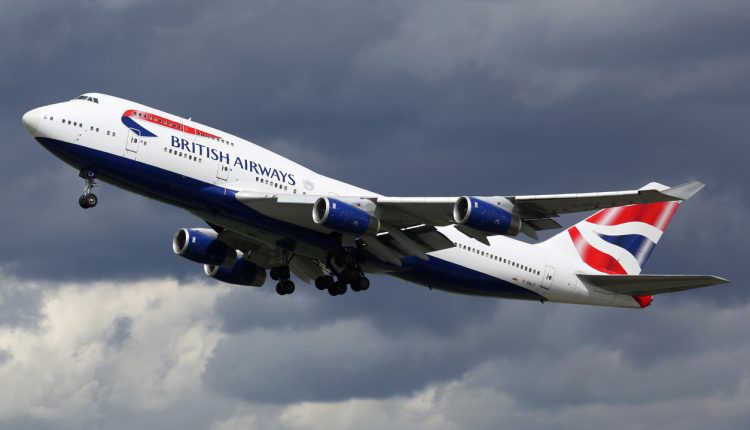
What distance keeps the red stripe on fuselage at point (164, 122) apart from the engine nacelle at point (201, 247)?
9714mm

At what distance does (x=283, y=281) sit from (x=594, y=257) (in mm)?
16636

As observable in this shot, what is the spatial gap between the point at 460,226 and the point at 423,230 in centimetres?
372

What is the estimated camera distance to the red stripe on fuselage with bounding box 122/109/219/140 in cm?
5656

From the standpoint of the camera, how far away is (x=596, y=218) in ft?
238

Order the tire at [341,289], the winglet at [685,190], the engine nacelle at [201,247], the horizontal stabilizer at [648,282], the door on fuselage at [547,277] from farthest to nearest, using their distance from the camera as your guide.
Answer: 1. the door on fuselage at [547,277]
2. the engine nacelle at [201,247]
3. the tire at [341,289]
4. the horizontal stabilizer at [648,282]
5. the winglet at [685,190]

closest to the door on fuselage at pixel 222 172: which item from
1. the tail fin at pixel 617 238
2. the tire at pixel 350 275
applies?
the tire at pixel 350 275

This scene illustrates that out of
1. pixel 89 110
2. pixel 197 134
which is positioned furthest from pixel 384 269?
pixel 89 110

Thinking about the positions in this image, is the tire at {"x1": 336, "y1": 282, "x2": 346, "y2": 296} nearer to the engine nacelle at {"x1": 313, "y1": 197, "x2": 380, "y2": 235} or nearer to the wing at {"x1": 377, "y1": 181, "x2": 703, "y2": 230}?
the wing at {"x1": 377, "y1": 181, "x2": 703, "y2": 230}

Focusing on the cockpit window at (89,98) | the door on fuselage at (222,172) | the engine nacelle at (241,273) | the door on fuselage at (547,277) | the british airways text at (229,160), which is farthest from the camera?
the engine nacelle at (241,273)

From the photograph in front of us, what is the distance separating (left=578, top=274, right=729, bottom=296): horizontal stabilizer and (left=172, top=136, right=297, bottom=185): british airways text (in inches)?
688

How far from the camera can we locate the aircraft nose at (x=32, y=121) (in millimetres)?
55781

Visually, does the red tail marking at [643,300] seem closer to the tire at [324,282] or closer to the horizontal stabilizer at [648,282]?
the horizontal stabilizer at [648,282]

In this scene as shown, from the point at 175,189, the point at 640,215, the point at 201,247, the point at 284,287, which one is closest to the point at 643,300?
the point at 640,215

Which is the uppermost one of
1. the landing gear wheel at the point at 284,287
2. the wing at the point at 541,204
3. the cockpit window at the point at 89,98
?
the cockpit window at the point at 89,98
